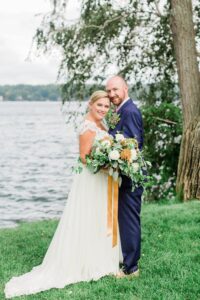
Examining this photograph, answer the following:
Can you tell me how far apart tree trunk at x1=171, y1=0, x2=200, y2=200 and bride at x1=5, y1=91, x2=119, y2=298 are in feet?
17.1

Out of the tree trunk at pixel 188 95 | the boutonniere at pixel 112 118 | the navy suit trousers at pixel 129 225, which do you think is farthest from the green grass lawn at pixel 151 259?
the boutonniere at pixel 112 118

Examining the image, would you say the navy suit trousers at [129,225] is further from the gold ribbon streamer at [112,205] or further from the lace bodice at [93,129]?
the lace bodice at [93,129]

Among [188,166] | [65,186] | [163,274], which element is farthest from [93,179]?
[65,186]

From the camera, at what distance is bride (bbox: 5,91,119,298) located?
607 cm

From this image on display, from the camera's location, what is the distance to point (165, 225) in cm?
857

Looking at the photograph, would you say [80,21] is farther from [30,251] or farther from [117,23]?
[30,251]

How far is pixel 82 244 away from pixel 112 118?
1.40 metres

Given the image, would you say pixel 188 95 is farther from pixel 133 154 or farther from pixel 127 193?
pixel 133 154

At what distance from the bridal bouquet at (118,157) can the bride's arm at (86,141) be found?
8 centimetres

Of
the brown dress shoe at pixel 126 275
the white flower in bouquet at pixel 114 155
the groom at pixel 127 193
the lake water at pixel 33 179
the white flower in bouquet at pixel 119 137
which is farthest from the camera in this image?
the lake water at pixel 33 179

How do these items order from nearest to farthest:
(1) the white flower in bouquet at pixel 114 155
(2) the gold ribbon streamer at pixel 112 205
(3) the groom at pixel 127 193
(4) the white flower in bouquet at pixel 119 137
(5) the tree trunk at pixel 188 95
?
1. (1) the white flower in bouquet at pixel 114 155
2. (4) the white flower in bouquet at pixel 119 137
3. (3) the groom at pixel 127 193
4. (2) the gold ribbon streamer at pixel 112 205
5. (5) the tree trunk at pixel 188 95

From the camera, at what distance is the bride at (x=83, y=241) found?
19.9 feet

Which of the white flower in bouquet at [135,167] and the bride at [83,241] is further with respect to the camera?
the bride at [83,241]

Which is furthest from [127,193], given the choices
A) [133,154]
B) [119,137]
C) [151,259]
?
[151,259]
